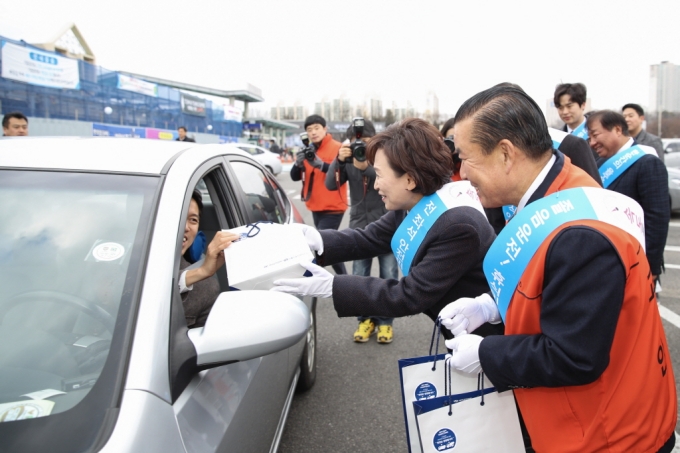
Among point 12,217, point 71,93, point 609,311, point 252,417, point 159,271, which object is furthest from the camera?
point 71,93

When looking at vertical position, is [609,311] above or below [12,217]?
below

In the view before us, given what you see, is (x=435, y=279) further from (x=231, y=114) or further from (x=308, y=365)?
(x=231, y=114)

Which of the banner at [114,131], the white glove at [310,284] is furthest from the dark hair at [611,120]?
the banner at [114,131]

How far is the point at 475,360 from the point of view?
1342 mm

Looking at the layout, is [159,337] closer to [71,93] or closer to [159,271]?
[159,271]

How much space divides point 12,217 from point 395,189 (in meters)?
1.28

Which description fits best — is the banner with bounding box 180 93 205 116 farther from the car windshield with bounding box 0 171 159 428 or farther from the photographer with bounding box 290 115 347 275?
the car windshield with bounding box 0 171 159 428

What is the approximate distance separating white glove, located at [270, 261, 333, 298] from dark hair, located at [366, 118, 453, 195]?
1.59ft

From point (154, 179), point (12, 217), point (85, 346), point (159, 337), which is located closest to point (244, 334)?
point (159, 337)

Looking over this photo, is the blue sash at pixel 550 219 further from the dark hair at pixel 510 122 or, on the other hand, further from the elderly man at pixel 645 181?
the elderly man at pixel 645 181

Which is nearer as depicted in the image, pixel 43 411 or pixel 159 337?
pixel 43 411

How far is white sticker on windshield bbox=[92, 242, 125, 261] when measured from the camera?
1397 mm

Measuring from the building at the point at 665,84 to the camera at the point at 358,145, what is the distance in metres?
26.8

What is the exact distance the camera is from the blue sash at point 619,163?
3.31m
